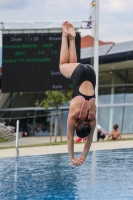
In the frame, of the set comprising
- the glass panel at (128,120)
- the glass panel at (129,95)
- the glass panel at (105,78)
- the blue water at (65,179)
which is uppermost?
the glass panel at (105,78)

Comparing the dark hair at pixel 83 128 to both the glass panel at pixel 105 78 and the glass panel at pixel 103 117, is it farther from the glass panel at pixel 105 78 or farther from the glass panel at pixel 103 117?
the glass panel at pixel 105 78

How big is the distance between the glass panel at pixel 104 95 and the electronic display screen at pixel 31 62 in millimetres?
18420

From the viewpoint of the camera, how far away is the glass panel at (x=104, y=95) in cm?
4331

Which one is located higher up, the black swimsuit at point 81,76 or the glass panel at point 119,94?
the glass panel at point 119,94

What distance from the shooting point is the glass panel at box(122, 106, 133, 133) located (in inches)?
1644

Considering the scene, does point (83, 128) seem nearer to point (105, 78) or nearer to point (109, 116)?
point (109, 116)

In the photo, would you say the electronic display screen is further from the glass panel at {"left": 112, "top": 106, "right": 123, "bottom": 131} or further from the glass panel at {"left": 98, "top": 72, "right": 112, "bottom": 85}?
the glass panel at {"left": 98, "top": 72, "right": 112, "bottom": 85}

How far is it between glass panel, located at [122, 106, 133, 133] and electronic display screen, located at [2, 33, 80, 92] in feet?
57.3

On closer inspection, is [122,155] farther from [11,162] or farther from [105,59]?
[105,59]

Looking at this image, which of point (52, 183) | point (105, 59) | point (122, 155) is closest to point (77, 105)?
point (52, 183)

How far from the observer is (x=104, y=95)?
4388 centimetres

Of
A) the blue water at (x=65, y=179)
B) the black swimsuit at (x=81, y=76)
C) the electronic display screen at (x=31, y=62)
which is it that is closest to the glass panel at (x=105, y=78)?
the electronic display screen at (x=31, y=62)

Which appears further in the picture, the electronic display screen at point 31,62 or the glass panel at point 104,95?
the glass panel at point 104,95

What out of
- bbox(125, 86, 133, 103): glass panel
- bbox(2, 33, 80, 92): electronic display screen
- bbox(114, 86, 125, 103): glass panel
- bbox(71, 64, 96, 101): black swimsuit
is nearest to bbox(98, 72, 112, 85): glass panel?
bbox(114, 86, 125, 103): glass panel
